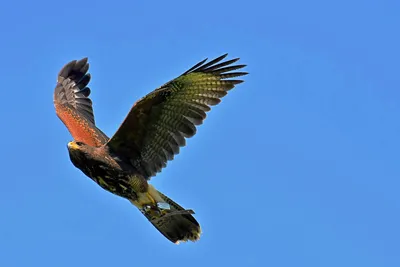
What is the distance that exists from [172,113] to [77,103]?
3373 millimetres

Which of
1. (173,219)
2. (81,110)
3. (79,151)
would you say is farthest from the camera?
(81,110)

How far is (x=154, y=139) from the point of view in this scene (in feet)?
40.1

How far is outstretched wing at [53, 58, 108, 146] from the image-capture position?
521 inches

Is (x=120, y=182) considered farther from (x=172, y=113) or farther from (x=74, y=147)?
(x=172, y=113)

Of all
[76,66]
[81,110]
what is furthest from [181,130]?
[76,66]

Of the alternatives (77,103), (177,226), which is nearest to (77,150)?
(177,226)

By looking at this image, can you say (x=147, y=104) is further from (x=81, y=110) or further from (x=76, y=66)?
(x=76, y=66)

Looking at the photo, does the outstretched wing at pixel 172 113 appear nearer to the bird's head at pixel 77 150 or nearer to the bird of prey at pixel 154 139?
the bird of prey at pixel 154 139

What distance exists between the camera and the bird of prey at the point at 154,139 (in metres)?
11.8

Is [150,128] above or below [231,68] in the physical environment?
below

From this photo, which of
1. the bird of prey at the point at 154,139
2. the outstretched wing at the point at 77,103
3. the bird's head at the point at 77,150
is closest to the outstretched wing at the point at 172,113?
the bird of prey at the point at 154,139

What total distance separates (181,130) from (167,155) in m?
0.44

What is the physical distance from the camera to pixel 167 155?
40.3ft

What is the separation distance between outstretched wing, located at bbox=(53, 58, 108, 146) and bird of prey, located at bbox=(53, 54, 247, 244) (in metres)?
0.69
